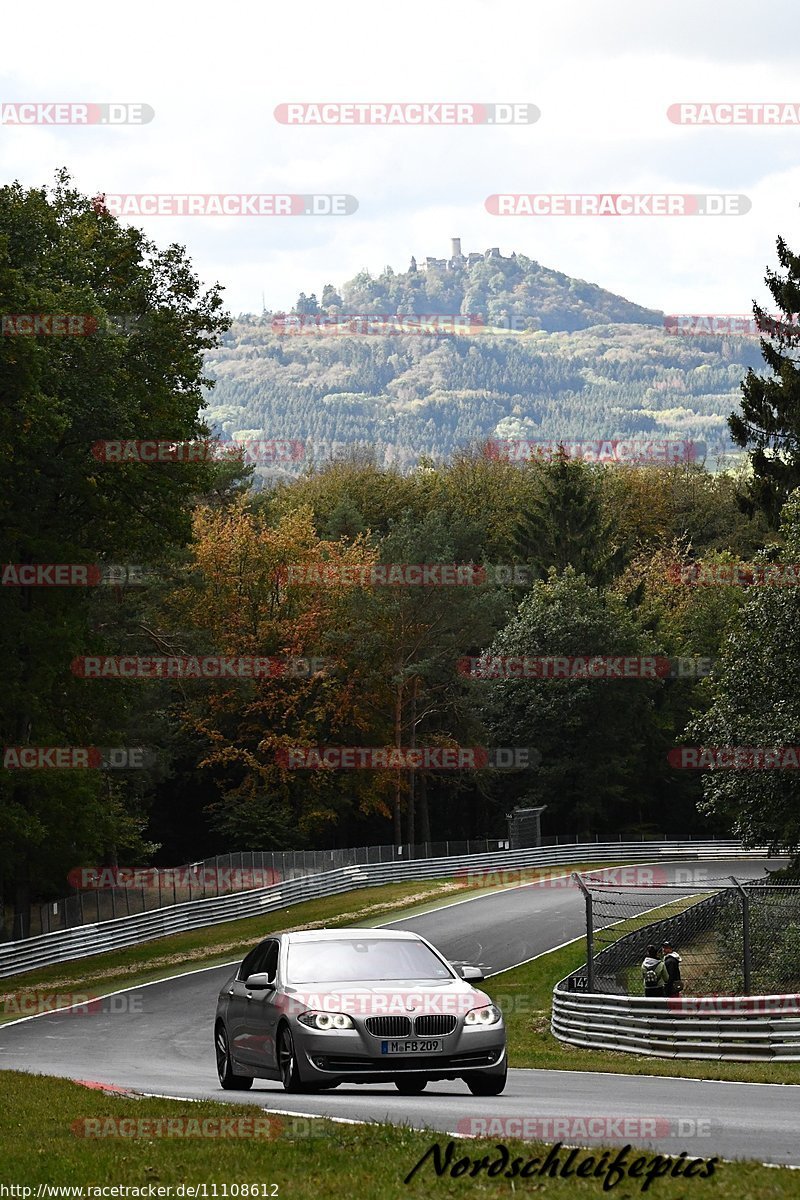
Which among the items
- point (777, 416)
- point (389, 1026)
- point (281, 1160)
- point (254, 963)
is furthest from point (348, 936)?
point (777, 416)

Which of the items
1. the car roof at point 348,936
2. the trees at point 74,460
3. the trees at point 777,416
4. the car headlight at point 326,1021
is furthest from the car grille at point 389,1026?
the trees at point 777,416

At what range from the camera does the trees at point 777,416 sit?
4678cm

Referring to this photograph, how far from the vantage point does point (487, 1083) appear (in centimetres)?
1425

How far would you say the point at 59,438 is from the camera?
125ft

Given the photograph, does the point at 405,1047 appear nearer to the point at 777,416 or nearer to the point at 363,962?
the point at 363,962

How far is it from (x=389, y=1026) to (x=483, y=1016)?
885mm

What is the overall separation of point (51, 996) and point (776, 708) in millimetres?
17305

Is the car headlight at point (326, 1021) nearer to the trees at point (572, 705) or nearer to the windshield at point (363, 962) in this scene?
the windshield at point (363, 962)

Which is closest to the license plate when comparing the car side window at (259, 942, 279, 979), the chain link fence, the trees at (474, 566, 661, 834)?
the car side window at (259, 942, 279, 979)

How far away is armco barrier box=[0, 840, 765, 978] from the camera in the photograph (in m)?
41.2

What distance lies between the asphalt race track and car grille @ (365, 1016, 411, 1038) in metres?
0.57

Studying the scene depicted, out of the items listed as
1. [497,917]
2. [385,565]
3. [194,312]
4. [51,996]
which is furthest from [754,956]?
[385,565]

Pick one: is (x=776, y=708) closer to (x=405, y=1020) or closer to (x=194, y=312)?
(x=194, y=312)

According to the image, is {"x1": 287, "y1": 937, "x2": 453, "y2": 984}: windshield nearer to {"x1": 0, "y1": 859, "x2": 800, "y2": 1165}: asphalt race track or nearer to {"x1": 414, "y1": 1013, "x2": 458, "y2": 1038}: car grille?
{"x1": 414, "y1": 1013, "x2": 458, "y2": 1038}: car grille
